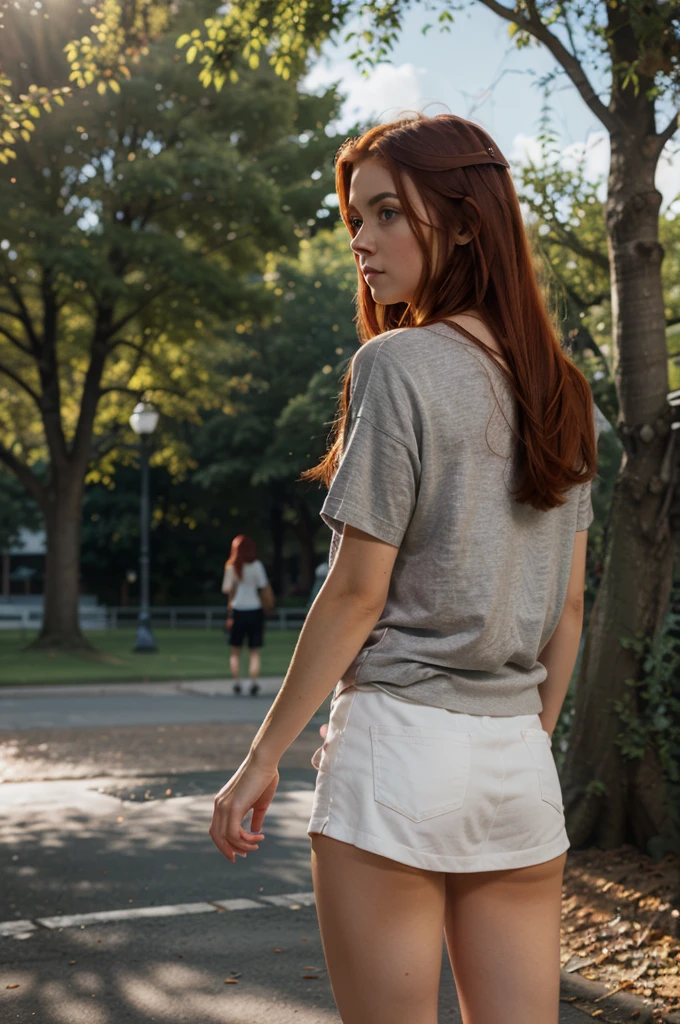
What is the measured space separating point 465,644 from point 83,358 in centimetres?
2349

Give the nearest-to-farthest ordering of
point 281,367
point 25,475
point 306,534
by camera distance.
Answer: point 25,475 → point 281,367 → point 306,534

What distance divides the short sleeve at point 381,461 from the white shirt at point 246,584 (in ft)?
43.9

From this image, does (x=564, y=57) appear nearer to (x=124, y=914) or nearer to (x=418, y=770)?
(x=124, y=914)

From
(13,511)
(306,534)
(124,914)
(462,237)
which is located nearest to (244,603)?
(124,914)

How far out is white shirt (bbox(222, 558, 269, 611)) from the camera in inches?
597

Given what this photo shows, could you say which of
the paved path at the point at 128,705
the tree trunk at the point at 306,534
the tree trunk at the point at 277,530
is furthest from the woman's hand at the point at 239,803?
the tree trunk at the point at 306,534

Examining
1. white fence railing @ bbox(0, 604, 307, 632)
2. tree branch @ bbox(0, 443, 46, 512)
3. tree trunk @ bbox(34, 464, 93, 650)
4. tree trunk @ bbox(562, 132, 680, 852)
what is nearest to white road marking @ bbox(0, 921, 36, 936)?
tree trunk @ bbox(562, 132, 680, 852)

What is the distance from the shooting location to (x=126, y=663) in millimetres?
20734

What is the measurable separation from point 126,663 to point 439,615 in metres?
19.5

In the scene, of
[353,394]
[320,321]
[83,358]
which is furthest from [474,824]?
[320,321]

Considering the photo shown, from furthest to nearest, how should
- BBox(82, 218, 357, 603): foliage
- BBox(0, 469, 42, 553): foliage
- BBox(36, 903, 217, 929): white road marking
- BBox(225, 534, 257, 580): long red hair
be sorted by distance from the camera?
BBox(0, 469, 42, 553): foliage → BBox(82, 218, 357, 603): foliage → BBox(225, 534, 257, 580): long red hair → BBox(36, 903, 217, 929): white road marking

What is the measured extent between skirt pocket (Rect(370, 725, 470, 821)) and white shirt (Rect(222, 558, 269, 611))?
13380mm

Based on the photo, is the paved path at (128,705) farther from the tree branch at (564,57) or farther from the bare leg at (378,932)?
the bare leg at (378,932)

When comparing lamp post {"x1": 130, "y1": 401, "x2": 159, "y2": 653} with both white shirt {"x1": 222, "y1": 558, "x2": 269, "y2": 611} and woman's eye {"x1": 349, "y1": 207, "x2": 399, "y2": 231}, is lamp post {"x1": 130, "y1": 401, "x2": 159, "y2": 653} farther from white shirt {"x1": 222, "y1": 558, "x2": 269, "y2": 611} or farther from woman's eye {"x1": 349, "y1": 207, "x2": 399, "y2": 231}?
woman's eye {"x1": 349, "y1": 207, "x2": 399, "y2": 231}
